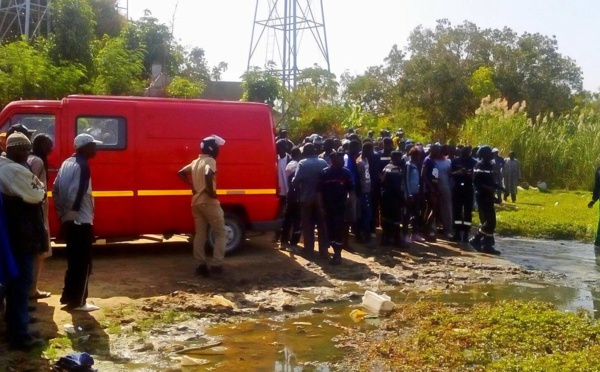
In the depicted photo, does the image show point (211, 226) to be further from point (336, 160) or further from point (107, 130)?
point (336, 160)

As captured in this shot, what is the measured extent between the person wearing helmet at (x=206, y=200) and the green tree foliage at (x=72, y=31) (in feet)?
41.7

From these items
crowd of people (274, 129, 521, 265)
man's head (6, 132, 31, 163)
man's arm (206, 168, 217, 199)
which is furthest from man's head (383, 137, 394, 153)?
man's head (6, 132, 31, 163)

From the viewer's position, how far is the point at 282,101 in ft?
94.9

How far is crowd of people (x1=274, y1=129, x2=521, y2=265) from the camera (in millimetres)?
11008

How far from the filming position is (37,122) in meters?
9.72

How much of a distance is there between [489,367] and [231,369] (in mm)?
2232

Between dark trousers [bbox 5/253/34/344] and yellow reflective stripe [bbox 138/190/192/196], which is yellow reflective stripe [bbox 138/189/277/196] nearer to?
yellow reflective stripe [bbox 138/190/192/196]

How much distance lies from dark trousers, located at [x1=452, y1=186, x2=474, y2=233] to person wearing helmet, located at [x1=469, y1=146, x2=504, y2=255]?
0.55m

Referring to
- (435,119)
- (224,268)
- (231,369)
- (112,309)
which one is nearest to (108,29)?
(435,119)

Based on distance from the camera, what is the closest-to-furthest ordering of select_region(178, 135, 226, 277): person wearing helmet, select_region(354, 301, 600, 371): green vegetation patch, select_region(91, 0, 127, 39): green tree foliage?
select_region(354, 301, 600, 371): green vegetation patch < select_region(178, 135, 226, 277): person wearing helmet < select_region(91, 0, 127, 39): green tree foliage

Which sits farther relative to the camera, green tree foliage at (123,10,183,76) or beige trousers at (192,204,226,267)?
green tree foliage at (123,10,183,76)

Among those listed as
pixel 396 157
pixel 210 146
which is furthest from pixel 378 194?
pixel 210 146

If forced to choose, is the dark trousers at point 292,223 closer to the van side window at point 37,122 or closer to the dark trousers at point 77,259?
the van side window at point 37,122

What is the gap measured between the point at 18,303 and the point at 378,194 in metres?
7.95
